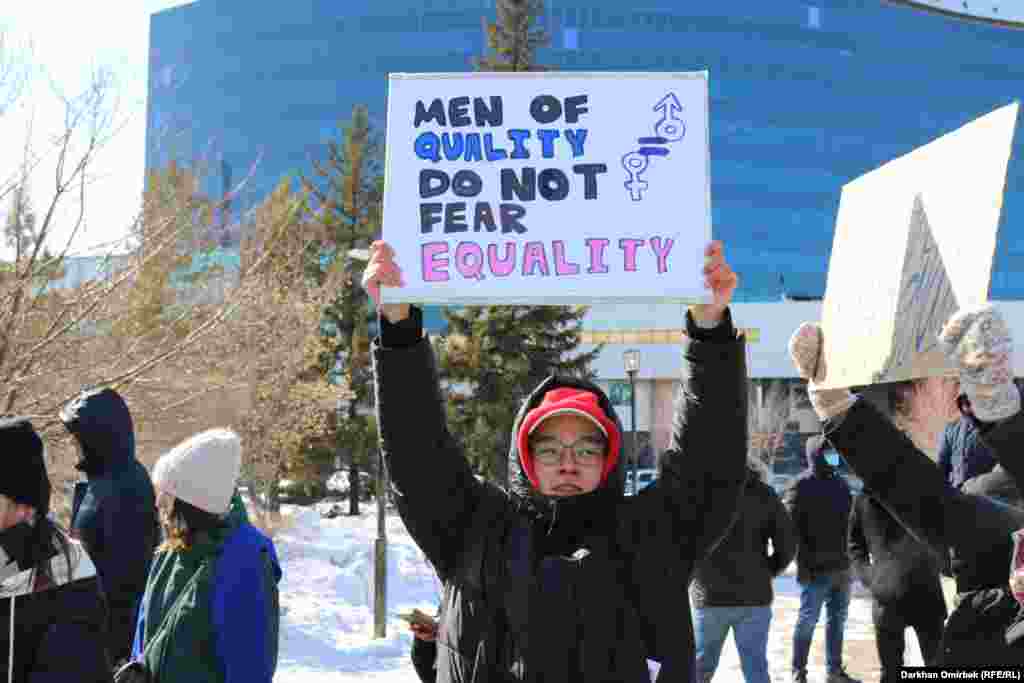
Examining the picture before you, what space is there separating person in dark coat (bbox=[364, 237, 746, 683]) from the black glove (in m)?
0.88

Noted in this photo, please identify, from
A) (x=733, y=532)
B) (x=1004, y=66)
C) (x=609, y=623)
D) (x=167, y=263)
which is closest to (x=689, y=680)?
(x=609, y=623)

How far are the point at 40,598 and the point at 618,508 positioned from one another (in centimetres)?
138

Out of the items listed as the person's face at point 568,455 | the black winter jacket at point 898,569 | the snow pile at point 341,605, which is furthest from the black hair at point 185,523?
the black winter jacket at point 898,569

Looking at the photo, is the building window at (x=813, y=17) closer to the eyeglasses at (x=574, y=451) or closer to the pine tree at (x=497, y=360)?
the pine tree at (x=497, y=360)

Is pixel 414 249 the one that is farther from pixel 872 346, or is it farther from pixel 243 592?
pixel 872 346

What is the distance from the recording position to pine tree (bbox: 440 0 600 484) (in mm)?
25391

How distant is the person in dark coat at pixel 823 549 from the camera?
721cm

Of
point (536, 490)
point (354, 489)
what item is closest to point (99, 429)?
point (536, 490)

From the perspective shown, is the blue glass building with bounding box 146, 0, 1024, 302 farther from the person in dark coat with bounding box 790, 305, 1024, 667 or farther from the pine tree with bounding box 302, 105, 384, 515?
the person in dark coat with bounding box 790, 305, 1024, 667

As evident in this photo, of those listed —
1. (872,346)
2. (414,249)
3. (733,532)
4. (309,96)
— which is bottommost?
(733,532)

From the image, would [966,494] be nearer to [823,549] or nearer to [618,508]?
[618,508]

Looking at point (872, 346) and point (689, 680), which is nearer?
point (689, 680)

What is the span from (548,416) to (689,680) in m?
0.68

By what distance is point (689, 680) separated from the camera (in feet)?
7.18
